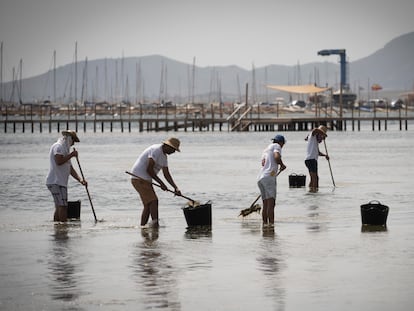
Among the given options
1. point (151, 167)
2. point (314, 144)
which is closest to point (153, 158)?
point (151, 167)

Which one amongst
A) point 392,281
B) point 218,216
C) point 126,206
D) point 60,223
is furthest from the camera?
point 126,206

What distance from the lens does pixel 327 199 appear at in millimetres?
25094

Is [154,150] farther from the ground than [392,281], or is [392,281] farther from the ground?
[154,150]

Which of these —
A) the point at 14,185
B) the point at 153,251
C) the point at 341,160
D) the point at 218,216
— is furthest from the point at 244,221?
the point at 341,160

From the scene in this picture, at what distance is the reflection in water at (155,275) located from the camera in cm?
1160

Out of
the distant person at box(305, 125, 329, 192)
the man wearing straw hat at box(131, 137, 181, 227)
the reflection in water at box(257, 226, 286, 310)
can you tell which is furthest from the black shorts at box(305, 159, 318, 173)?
the man wearing straw hat at box(131, 137, 181, 227)

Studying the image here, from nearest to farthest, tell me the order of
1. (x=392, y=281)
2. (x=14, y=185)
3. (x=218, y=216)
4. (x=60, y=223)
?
(x=392, y=281), (x=60, y=223), (x=218, y=216), (x=14, y=185)

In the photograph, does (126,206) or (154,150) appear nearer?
(154,150)

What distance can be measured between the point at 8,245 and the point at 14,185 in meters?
16.3

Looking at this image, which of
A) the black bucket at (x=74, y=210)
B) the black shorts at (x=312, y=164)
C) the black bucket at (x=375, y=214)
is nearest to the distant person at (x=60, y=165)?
the black bucket at (x=74, y=210)

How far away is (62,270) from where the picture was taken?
1386cm

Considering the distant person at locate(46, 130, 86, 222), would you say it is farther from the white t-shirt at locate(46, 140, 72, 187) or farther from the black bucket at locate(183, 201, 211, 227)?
the black bucket at locate(183, 201, 211, 227)

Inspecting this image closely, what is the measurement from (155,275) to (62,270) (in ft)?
4.32

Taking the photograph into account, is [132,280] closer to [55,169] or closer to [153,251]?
[153,251]
